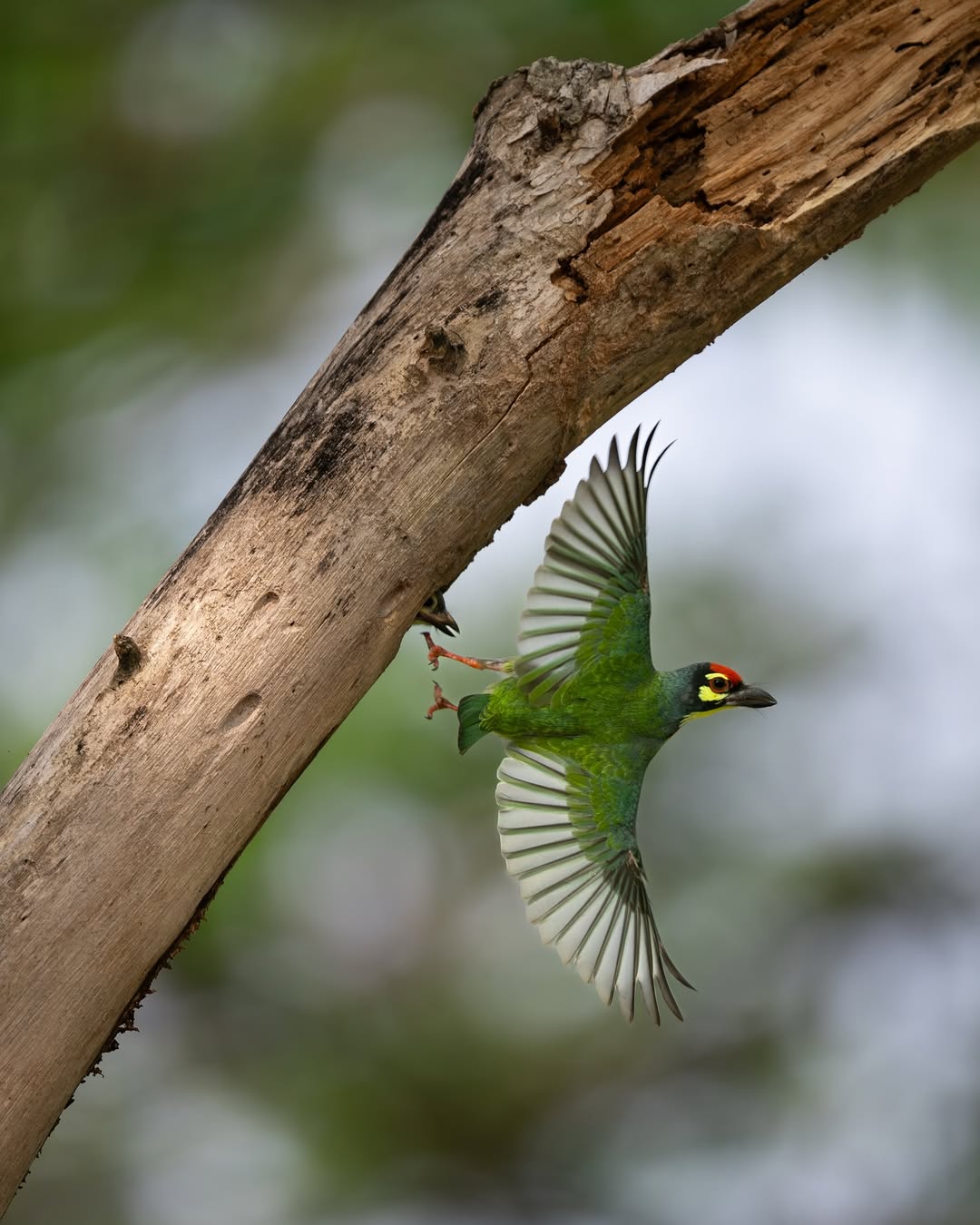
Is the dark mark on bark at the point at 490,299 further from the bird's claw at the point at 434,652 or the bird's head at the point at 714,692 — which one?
the bird's head at the point at 714,692

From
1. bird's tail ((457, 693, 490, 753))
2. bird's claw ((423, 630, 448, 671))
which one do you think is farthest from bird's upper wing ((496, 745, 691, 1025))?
bird's claw ((423, 630, 448, 671))

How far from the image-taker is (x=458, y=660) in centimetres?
A: 272

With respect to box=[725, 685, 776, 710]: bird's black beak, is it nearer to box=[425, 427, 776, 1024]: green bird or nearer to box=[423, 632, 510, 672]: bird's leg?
box=[425, 427, 776, 1024]: green bird

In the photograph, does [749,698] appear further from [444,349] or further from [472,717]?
[444,349]

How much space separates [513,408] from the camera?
7.31 feet

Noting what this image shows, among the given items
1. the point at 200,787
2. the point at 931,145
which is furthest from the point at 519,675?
the point at 931,145

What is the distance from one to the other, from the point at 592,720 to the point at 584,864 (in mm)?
434

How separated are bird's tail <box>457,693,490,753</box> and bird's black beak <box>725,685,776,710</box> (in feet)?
1.96

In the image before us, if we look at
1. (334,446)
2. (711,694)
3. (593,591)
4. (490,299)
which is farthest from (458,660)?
(490,299)

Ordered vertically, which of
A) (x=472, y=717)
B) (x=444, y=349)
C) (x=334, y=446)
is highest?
(x=444, y=349)

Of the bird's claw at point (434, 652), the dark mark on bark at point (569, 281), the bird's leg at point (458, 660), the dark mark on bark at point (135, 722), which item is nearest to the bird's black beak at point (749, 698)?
the bird's leg at point (458, 660)

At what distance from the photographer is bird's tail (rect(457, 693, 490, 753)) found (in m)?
2.86

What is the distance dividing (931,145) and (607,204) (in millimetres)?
682

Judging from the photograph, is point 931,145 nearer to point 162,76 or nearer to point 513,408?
point 513,408
